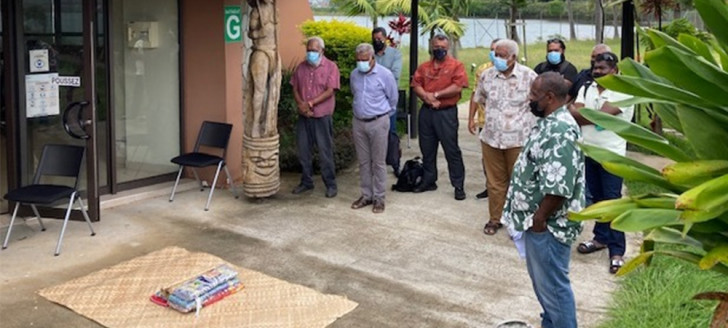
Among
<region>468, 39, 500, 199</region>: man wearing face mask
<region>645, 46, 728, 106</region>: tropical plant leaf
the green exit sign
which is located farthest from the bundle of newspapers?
<region>645, 46, 728, 106</region>: tropical plant leaf

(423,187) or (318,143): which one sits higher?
(318,143)

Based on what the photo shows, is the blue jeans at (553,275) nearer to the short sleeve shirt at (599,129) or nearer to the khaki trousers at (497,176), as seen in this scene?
the short sleeve shirt at (599,129)

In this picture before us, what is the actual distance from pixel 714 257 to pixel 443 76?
256 inches

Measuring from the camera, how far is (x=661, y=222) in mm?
2027

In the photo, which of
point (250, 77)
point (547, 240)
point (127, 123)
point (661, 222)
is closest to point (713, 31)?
point (661, 222)

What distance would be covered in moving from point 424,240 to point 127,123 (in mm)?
3561

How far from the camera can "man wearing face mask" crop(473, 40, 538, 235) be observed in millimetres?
7223

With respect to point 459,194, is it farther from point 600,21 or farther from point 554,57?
point 600,21

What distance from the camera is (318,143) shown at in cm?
866

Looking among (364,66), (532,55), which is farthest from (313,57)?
(532,55)

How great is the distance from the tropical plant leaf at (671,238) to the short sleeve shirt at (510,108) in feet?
16.3

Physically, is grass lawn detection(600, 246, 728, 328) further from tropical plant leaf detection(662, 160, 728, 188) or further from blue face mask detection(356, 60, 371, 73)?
blue face mask detection(356, 60, 371, 73)

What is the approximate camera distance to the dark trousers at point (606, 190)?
640 centimetres

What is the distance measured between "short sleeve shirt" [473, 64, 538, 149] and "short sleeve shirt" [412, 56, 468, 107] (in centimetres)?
102
